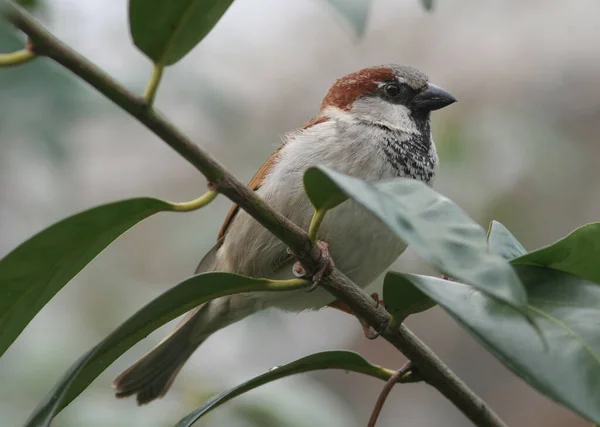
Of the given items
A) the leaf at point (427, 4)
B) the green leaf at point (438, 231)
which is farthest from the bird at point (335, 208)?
the green leaf at point (438, 231)

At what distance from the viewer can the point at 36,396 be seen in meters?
→ 2.34

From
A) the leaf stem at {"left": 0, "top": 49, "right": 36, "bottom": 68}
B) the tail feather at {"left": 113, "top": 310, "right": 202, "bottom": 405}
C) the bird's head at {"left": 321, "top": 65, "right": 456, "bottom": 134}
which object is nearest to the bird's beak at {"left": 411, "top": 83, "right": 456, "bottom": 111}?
the bird's head at {"left": 321, "top": 65, "right": 456, "bottom": 134}

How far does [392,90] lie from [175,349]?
801 millimetres

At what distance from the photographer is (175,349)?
1.88 meters

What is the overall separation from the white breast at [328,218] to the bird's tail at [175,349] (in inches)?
4.2

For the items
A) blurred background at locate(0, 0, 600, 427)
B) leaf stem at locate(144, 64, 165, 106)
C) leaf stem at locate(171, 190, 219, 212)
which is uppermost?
leaf stem at locate(144, 64, 165, 106)

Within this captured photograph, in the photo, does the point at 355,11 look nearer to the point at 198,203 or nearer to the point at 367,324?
the point at 198,203

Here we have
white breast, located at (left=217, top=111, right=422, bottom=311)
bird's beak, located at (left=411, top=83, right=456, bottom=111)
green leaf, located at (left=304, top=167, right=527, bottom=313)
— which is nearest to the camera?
green leaf, located at (left=304, top=167, right=527, bottom=313)

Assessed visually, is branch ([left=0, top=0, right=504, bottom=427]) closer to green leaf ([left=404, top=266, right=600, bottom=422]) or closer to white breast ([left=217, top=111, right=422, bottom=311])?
green leaf ([left=404, top=266, right=600, bottom=422])

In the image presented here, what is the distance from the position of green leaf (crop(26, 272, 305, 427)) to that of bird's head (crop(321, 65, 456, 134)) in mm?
932

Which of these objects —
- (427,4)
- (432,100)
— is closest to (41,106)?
(432,100)

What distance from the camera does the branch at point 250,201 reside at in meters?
0.74

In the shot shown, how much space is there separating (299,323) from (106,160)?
181cm

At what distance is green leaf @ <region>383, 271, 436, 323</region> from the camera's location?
979 mm
